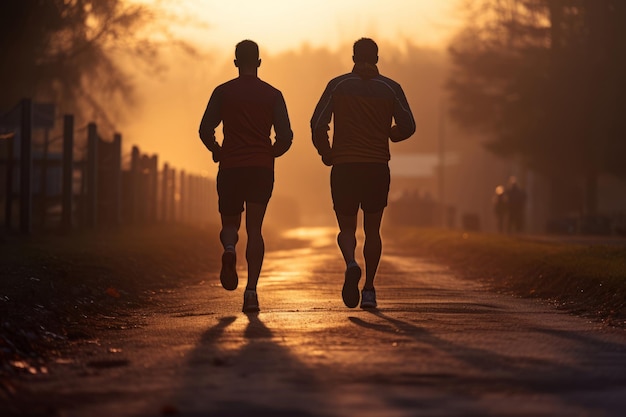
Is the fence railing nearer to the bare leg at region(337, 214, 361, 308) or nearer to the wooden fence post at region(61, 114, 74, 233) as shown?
the wooden fence post at region(61, 114, 74, 233)

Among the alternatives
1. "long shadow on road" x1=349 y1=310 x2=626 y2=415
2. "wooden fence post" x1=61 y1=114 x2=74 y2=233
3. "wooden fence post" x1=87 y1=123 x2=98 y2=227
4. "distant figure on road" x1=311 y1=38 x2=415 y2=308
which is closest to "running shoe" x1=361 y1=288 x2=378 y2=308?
"distant figure on road" x1=311 y1=38 x2=415 y2=308

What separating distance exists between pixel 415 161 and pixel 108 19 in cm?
10807

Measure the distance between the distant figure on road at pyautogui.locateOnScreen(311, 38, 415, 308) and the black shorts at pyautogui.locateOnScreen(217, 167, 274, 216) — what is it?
0.50 m

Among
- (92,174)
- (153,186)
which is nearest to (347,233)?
(92,174)

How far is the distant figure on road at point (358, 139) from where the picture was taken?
1009 centimetres

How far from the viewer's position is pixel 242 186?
394 inches

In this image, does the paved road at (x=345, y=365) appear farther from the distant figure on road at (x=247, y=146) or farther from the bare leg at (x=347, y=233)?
the distant figure on road at (x=247, y=146)

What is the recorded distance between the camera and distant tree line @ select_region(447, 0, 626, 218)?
4422 cm

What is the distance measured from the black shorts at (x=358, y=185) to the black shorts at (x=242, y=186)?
21.3 inches

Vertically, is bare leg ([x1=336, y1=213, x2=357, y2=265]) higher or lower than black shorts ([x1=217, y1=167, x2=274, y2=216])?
lower

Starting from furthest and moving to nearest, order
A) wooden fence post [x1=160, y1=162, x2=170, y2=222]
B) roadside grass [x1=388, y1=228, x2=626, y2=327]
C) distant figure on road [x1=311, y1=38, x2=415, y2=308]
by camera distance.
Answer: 1. wooden fence post [x1=160, y1=162, x2=170, y2=222]
2. roadside grass [x1=388, y1=228, x2=626, y2=327]
3. distant figure on road [x1=311, y1=38, x2=415, y2=308]

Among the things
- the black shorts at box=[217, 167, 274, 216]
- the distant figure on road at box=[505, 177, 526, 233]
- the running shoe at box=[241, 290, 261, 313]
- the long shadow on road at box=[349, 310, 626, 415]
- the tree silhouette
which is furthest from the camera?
the distant figure on road at box=[505, 177, 526, 233]

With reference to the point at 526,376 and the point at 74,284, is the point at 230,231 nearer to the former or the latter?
the point at 74,284

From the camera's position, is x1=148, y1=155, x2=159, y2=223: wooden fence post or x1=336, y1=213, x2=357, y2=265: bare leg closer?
x1=336, y1=213, x2=357, y2=265: bare leg
